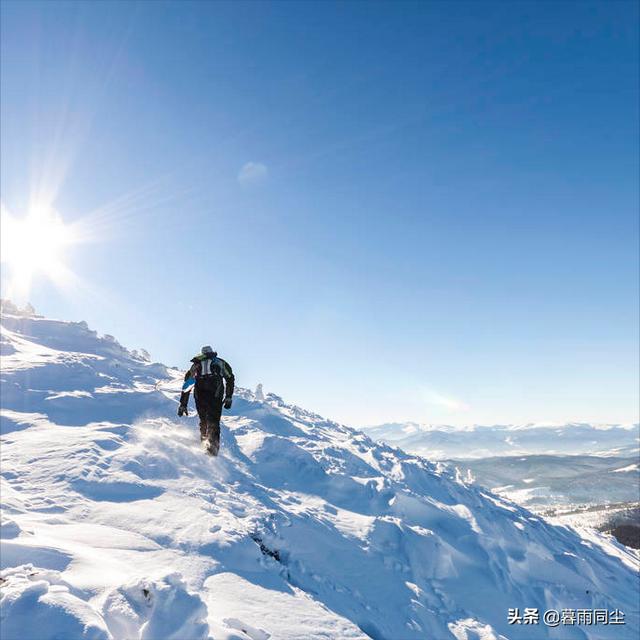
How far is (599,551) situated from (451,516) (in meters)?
14.2

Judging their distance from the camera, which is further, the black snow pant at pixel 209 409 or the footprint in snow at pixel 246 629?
the black snow pant at pixel 209 409

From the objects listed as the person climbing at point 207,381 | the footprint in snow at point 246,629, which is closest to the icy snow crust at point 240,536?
the footprint in snow at point 246,629

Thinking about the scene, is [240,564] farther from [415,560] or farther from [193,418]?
[193,418]

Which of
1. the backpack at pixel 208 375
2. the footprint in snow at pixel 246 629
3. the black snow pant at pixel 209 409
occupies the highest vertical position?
the backpack at pixel 208 375

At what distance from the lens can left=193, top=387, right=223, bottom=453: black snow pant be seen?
472 inches

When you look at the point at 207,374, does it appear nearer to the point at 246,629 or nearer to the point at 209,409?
the point at 209,409

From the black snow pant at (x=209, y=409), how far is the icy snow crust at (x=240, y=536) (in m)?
2.14

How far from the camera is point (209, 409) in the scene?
12.4 m

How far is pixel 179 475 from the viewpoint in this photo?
14.8 meters

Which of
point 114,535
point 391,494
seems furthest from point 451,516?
point 114,535

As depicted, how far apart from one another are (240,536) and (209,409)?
3.58 meters

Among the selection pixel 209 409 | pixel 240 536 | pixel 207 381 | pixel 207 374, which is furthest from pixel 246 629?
pixel 207 374

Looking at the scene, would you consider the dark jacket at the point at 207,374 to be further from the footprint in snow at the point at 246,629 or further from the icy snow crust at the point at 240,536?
the footprint in snow at the point at 246,629

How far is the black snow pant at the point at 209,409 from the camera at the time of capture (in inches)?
472
